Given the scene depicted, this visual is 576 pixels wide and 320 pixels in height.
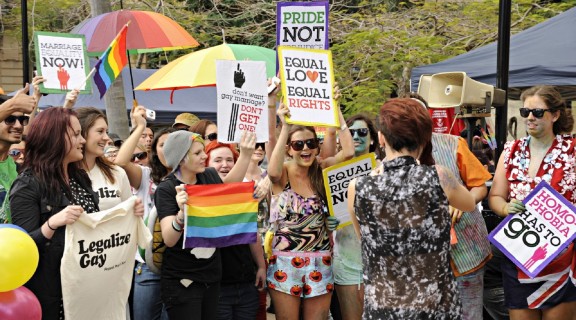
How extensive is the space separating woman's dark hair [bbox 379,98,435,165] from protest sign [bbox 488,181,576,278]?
1505 millimetres

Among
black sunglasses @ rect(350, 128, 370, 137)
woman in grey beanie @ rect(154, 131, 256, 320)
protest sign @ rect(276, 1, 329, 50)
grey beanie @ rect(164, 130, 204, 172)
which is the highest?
protest sign @ rect(276, 1, 329, 50)

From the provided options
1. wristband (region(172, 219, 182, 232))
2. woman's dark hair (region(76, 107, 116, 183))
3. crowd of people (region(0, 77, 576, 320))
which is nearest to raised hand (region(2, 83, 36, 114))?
crowd of people (region(0, 77, 576, 320))

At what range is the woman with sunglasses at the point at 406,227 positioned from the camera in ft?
13.9

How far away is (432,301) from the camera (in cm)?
425

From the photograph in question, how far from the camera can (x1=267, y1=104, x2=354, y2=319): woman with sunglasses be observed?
611 cm

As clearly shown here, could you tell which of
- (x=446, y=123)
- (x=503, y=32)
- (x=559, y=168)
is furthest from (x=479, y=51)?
(x=559, y=168)

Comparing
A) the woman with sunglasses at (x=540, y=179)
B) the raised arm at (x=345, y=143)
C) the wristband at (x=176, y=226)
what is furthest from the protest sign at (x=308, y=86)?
the woman with sunglasses at (x=540, y=179)

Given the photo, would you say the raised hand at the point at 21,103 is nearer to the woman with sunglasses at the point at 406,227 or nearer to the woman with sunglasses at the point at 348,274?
the woman with sunglasses at the point at 406,227

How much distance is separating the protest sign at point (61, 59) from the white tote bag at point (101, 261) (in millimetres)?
2905

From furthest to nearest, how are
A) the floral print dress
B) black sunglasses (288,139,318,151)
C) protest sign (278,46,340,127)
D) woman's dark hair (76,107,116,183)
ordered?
1. black sunglasses (288,139,318,151)
2. protest sign (278,46,340,127)
3. woman's dark hair (76,107,116,183)
4. the floral print dress

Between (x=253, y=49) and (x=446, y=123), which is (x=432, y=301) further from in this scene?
(x=253, y=49)

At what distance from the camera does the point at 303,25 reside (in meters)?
6.93

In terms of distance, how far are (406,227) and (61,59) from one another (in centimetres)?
470

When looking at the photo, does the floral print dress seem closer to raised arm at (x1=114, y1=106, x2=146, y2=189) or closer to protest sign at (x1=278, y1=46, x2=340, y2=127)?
protest sign at (x1=278, y1=46, x2=340, y2=127)
